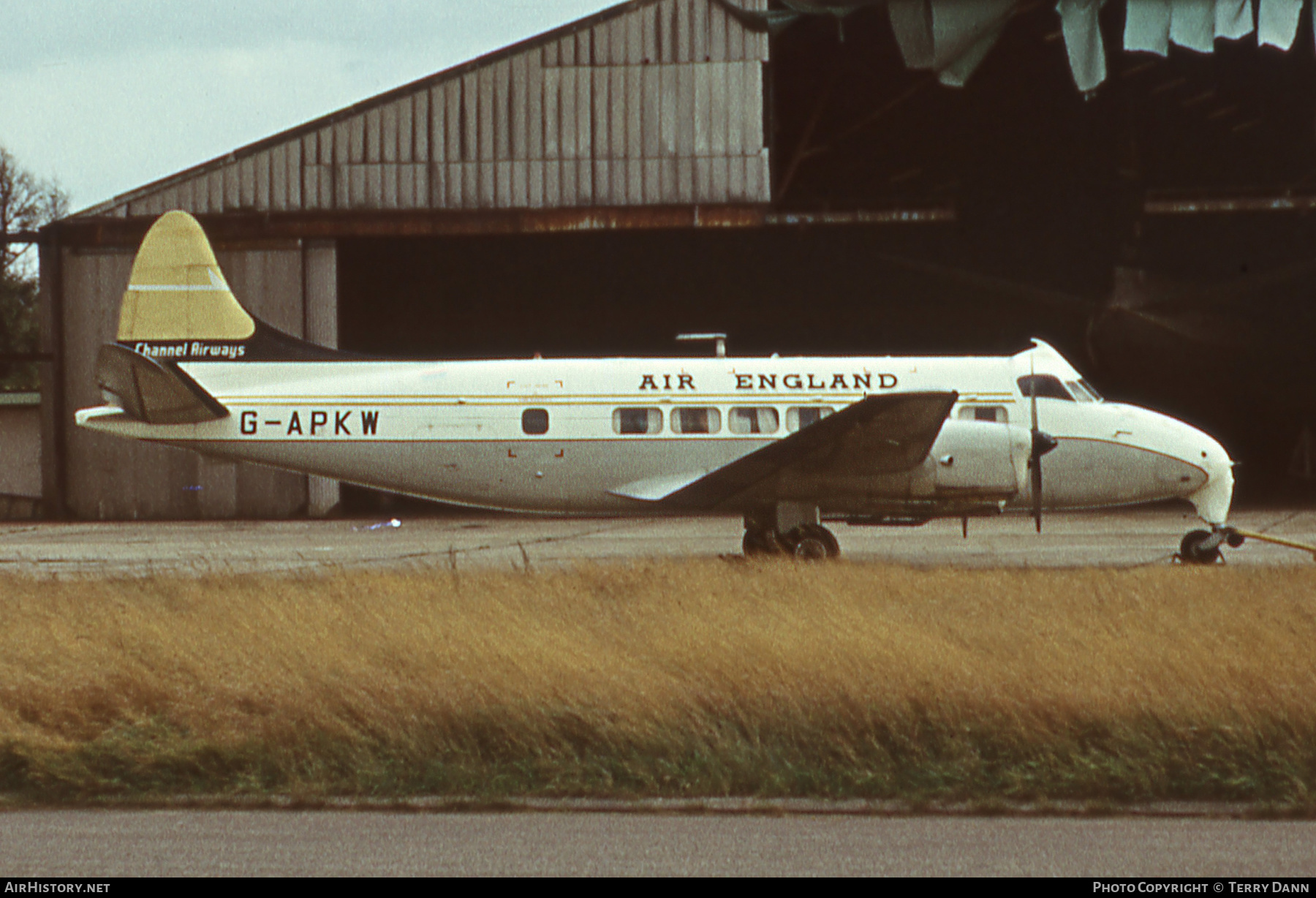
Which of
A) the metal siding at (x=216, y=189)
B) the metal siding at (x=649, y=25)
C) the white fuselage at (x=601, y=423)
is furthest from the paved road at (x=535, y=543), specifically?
the metal siding at (x=649, y=25)

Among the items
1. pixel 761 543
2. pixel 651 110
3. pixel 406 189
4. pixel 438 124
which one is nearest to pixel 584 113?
pixel 651 110

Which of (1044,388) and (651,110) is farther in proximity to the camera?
(651,110)

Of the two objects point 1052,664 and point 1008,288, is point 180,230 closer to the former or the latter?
point 1052,664

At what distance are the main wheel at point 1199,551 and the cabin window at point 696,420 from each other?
6.23 m

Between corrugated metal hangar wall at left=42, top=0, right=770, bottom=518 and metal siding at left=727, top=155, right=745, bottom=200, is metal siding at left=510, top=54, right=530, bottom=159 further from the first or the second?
metal siding at left=727, top=155, right=745, bottom=200

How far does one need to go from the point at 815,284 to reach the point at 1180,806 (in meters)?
29.4

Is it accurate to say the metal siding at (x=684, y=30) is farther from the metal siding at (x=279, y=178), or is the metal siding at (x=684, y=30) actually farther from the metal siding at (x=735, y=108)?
the metal siding at (x=279, y=178)

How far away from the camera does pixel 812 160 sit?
34.1m

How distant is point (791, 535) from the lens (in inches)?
676

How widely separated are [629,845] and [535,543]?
1718 cm

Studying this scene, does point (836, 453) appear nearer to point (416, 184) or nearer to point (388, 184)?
point (416, 184)

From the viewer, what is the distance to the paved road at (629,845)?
16.6 feet

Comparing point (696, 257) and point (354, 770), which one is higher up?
point (696, 257)

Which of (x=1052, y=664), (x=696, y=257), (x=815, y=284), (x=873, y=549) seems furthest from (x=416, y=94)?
(x=1052, y=664)
